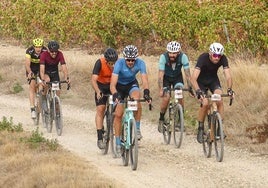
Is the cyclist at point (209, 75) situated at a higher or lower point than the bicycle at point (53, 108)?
higher

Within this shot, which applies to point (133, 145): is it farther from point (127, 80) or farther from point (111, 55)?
point (111, 55)

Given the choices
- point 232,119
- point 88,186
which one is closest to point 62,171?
point 88,186

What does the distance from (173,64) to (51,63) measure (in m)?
3.31

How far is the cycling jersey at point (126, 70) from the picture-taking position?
1305 centimetres

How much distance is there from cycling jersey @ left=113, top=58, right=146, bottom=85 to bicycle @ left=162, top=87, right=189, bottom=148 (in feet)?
4.57

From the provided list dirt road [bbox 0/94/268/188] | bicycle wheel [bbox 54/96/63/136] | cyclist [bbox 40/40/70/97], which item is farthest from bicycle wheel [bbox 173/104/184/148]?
cyclist [bbox 40/40/70/97]

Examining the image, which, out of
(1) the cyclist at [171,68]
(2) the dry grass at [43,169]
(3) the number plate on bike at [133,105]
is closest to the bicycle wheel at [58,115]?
(2) the dry grass at [43,169]

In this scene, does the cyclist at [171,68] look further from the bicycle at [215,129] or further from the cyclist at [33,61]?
the cyclist at [33,61]

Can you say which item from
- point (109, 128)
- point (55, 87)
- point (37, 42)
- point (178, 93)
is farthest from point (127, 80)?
point (37, 42)

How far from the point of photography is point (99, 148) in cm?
1442

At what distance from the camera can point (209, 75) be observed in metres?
13.9

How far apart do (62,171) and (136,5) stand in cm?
1640

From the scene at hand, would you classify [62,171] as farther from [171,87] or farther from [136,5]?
[136,5]

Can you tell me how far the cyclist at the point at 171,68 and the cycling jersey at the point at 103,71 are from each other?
0.99m
